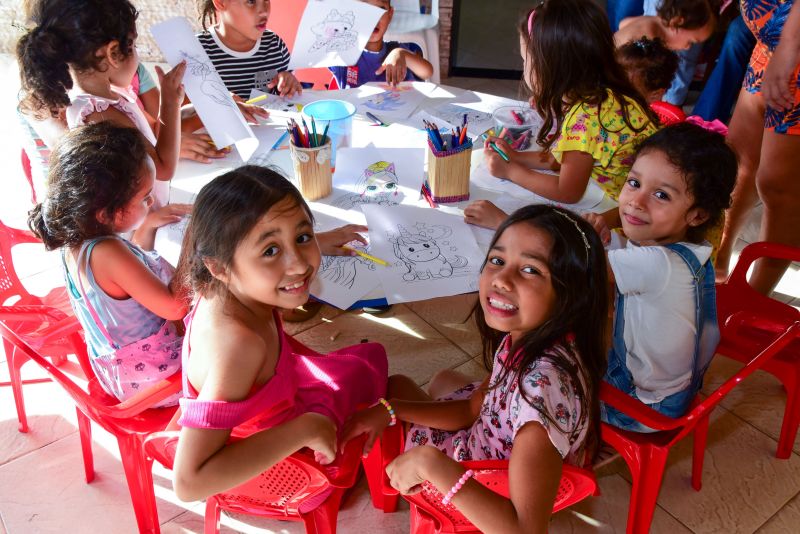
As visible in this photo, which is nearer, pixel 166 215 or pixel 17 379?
pixel 166 215

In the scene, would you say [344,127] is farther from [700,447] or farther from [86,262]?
[700,447]

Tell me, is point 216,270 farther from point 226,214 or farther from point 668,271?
point 668,271

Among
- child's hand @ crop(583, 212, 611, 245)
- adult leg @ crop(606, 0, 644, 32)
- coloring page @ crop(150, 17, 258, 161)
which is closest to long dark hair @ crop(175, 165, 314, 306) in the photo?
coloring page @ crop(150, 17, 258, 161)

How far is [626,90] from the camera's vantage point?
174 centimetres

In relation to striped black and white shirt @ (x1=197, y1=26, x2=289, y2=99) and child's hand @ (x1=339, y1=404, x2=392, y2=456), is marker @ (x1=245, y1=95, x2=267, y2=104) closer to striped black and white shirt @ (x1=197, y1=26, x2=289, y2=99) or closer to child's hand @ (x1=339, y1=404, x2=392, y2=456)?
striped black and white shirt @ (x1=197, y1=26, x2=289, y2=99)

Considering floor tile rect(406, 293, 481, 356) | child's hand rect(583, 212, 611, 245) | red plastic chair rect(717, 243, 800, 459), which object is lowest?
floor tile rect(406, 293, 481, 356)

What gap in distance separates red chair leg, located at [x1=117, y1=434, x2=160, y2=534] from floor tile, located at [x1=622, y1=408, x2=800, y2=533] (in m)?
1.14

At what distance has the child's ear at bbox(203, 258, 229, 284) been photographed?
3.63ft

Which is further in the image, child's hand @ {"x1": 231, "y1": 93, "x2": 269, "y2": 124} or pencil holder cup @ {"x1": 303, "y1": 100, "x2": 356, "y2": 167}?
child's hand @ {"x1": 231, "y1": 93, "x2": 269, "y2": 124}

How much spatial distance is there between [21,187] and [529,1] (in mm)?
4064

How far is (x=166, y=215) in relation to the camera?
152 centimetres

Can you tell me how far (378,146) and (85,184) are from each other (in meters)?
0.83

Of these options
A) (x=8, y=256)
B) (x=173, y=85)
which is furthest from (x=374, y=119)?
(x=8, y=256)

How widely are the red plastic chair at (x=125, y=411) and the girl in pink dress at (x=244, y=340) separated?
161mm
